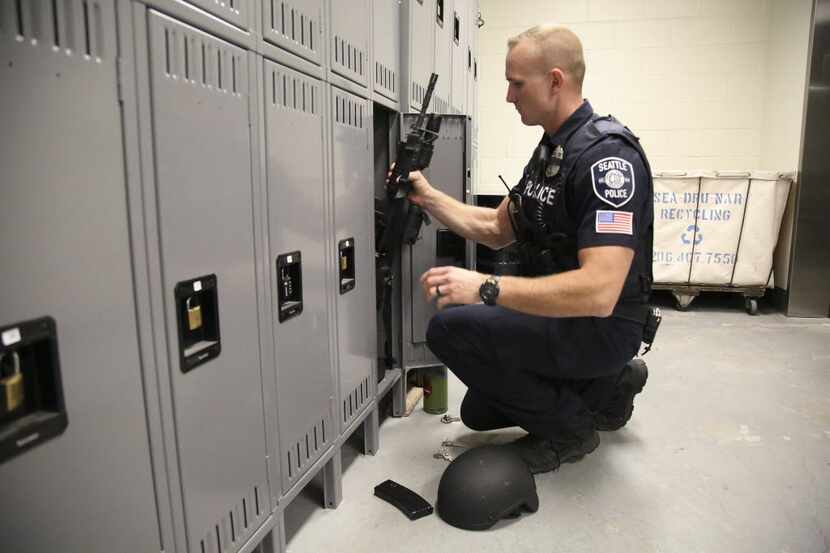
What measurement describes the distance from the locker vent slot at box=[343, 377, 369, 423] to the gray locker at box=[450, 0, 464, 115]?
146 centimetres

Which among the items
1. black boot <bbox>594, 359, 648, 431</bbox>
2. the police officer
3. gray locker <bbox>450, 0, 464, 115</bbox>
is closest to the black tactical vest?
the police officer

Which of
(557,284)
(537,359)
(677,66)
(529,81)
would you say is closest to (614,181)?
(557,284)

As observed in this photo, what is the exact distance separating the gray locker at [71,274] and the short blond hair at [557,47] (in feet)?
3.86

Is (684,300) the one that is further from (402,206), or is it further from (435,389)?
(402,206)

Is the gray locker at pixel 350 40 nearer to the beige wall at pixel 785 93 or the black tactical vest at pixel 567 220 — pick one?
the black tactical vest at pixel 567 220

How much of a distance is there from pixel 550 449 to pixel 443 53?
1.69 meters

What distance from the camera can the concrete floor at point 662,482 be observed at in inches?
54.0

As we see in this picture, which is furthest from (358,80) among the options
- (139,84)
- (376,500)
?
(376,500)

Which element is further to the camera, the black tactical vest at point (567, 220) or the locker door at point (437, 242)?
the locker door at point (437, 242)

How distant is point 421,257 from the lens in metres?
2.04

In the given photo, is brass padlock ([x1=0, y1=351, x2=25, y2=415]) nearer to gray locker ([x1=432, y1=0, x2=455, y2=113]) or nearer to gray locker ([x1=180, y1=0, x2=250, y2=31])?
→ gray locker ([x1=180, y1=0, x2=250, y2=31])

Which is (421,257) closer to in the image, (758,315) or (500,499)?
(500,499)

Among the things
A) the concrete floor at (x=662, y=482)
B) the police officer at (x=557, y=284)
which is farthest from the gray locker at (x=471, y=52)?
the concrete floor at (x=662, y=482)

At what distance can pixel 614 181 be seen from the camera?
1.40 metres
